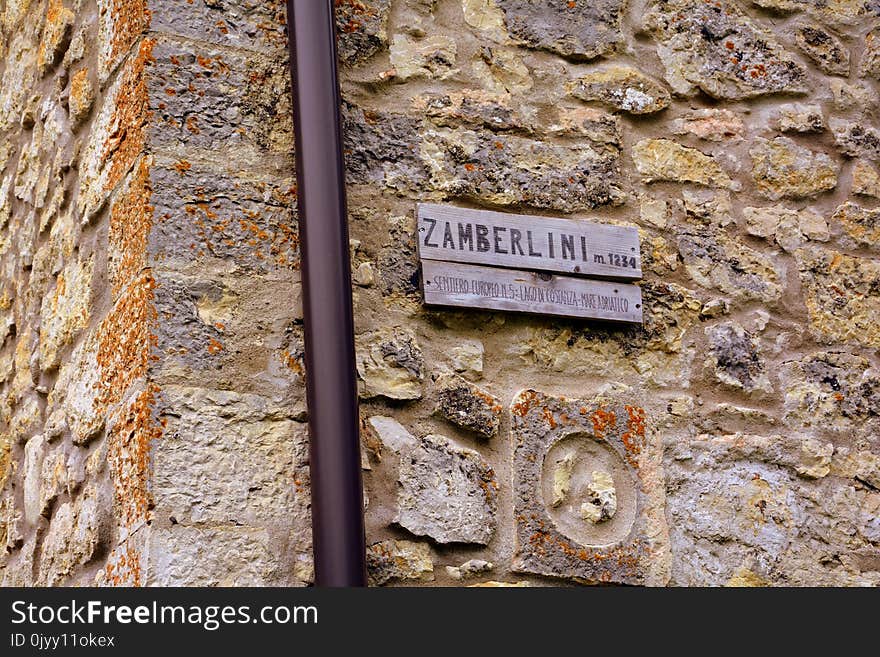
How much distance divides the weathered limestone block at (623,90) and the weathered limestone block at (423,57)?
31 centimetres

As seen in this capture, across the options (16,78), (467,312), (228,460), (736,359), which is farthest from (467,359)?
(16,78)

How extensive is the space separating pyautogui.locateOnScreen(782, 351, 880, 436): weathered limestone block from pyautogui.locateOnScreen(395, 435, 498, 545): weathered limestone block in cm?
81

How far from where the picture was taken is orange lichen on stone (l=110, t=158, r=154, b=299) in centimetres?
241

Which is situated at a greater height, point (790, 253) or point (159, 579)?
point (790, 253)

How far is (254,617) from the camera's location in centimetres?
210

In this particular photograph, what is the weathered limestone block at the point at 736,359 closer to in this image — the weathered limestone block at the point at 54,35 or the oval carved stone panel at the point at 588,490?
the oval carved stone panel at the point at 588,490

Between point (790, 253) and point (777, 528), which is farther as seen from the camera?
point (790, 253)

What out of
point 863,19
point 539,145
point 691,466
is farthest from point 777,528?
point 863,19

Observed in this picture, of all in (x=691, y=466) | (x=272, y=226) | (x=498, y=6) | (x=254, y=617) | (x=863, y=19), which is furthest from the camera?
(x=863, y=19)

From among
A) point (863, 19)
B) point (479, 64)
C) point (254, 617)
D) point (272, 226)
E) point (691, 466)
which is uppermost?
point (863, 19)

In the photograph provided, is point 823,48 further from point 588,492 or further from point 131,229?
point 131,229

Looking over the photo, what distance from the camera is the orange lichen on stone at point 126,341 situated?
2.34 m

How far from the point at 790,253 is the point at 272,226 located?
1313mm

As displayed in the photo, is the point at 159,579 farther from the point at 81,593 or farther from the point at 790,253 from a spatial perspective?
the point at 790,253
